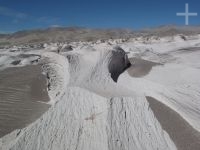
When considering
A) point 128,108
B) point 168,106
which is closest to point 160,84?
point 168,106

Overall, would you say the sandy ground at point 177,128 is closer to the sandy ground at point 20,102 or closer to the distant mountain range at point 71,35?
the sandy ground at point 20,102

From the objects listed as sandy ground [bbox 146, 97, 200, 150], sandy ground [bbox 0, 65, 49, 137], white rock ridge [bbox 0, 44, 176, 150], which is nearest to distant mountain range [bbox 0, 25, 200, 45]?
sandy ground [bbox 0, 65, 49, 137]

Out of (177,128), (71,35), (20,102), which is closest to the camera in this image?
(177,128)

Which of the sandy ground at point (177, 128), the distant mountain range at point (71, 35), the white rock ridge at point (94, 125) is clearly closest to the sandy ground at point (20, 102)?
the white rock ridge at point (94, 125)

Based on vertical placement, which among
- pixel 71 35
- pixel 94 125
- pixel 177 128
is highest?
pixel 71 35

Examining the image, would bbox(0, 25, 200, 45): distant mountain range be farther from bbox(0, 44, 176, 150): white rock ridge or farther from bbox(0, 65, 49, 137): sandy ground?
bbox(0, 44, 176, 150): white rock ridge

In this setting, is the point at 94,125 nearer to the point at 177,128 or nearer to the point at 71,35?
the point at 177,128

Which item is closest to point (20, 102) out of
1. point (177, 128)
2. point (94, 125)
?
point (94, 125)
